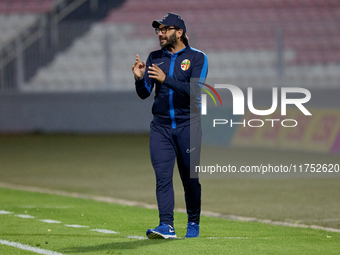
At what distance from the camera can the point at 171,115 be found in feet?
19.2

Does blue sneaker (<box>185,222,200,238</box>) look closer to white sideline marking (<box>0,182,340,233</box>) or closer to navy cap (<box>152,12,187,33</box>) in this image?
white sideline marking (<box>0,182,340,233</box>)

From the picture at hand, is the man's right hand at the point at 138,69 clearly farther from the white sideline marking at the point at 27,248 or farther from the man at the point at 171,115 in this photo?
the white sideline marking at the point at 27,248

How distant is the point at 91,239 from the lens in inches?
244

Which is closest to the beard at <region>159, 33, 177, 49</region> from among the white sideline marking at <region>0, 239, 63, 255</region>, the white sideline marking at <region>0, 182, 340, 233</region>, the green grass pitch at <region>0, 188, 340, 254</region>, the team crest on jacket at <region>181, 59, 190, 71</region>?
the team crest on jacket at <region>181, 59, 190, 71</region>

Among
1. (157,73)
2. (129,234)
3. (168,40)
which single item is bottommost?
(129,234)

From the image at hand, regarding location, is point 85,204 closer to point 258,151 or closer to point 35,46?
point 258,151

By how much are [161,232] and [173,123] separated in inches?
38.1

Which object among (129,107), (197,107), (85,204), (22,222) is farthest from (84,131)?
(197,107)

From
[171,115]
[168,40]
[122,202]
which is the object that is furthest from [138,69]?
[122,202]

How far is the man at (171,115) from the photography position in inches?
230

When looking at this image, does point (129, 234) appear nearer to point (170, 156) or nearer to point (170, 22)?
point (170, 156)

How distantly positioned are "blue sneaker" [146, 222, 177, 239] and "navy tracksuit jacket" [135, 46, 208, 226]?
0.05 meters

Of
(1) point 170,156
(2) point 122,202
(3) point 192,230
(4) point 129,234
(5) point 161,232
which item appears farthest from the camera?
(2) point 122,202

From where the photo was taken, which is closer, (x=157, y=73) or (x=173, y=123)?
(x=157, y=73)
